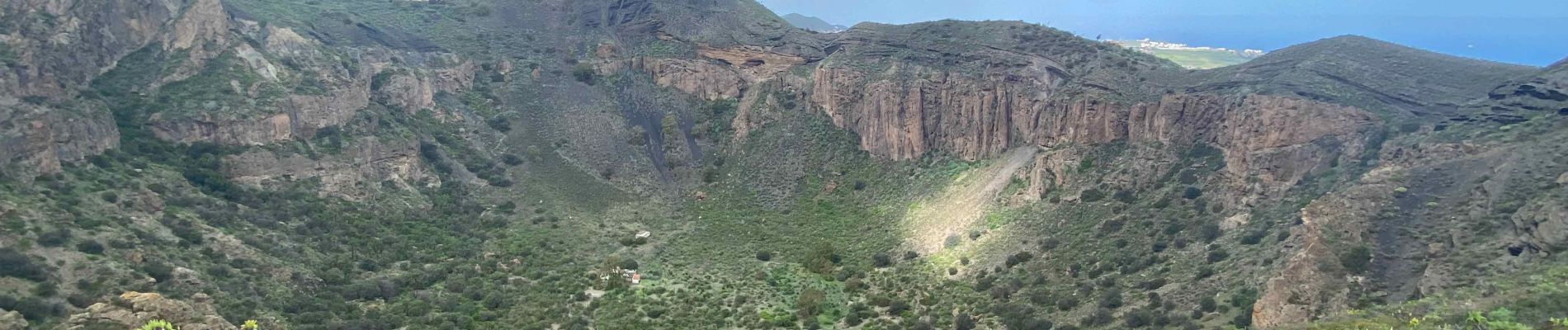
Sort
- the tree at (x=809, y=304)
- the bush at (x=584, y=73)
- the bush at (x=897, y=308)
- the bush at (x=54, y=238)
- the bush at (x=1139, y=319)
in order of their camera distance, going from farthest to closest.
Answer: the bush at (x=584, y=73) → the tree at (x=809, y=304) → the bush at (x=897, y=308) → the bush at (x=54, y=238) → the bush at (x=1139, y=319)

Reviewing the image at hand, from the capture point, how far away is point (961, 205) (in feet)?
242

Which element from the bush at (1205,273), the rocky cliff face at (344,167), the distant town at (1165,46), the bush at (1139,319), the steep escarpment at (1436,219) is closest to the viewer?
the steep escarpment at (1436,219)

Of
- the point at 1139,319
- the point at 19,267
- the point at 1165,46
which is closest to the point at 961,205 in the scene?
the point at 1139,319

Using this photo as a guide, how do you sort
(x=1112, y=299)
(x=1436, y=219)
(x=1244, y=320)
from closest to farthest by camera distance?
(x=1244, y=320)
(x=1436, y=219)
(x=1112, y=299)

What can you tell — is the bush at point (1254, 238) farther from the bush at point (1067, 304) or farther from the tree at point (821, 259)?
the tree at point (821, 259)

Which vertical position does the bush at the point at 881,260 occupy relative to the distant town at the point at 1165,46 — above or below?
below

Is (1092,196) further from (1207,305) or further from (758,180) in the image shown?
(758,180)

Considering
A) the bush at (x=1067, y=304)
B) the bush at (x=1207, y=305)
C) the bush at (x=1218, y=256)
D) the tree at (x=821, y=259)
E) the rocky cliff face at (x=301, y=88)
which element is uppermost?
the rocky cliff face at (x=301, y=88)

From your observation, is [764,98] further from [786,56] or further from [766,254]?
[766,254]

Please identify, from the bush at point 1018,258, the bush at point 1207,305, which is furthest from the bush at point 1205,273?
the bush at point 1018,258

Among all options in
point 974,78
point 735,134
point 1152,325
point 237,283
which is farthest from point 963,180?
point 237,283

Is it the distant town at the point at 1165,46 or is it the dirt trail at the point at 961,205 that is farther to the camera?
the distant town at the point at 1165,46

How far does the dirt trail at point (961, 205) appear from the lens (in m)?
70.6

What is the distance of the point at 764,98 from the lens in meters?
95.6
